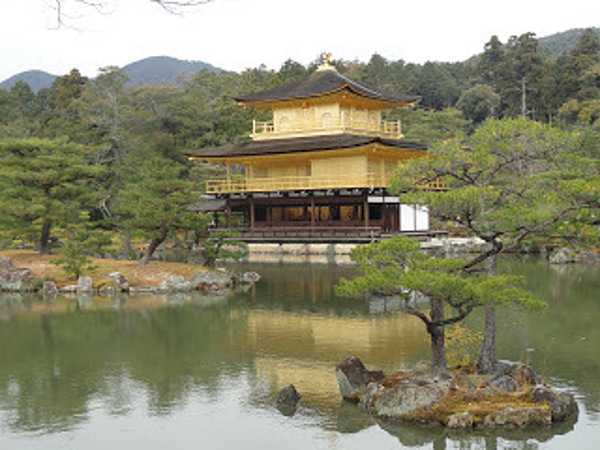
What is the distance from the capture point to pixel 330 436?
8742 millimetres

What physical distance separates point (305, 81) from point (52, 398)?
90.8 ft

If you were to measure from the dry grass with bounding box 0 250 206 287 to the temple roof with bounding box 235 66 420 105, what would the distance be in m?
13.6

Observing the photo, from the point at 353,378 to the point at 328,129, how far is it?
83.0ft

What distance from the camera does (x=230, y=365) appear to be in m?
12.2

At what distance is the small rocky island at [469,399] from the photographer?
884cm

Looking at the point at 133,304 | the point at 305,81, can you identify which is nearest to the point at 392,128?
the point at 305,81

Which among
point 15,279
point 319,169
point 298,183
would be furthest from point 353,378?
point 319,169

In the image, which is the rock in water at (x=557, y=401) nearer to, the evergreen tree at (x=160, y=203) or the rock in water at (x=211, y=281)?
the rock in water at (x=211, y=281)

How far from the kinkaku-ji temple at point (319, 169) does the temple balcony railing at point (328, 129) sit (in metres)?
0.04

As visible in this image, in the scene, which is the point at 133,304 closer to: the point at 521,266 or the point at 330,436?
the point at 330,436

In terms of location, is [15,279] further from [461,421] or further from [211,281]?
[461,421]

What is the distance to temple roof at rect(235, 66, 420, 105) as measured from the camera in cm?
3388

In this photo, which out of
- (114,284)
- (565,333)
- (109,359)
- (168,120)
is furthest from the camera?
(168,120)

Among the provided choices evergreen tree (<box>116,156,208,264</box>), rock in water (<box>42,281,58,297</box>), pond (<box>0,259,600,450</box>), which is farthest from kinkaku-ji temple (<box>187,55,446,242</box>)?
rock in water (<box>42,281,58,297</box>)
